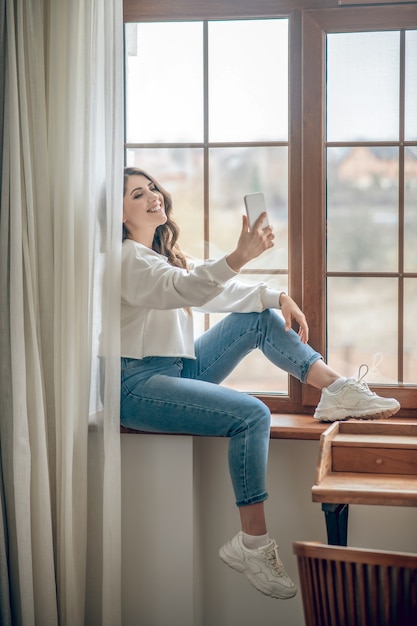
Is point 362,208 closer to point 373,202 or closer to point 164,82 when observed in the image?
point 373,202

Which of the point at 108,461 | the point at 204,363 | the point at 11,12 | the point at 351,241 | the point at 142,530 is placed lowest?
the point at 142,530

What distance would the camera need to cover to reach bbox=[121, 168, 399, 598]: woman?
233 centimetres

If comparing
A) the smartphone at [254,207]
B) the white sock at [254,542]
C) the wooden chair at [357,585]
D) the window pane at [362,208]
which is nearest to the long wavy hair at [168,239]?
the smartphone at [254,207]

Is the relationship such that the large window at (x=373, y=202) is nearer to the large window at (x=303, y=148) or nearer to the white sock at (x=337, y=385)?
→ the large window at (x=303, y=148)

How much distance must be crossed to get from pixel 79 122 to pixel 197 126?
0.49 metres

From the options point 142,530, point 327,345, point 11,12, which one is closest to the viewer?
point 11,12

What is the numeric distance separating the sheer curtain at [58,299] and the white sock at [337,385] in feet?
2.13

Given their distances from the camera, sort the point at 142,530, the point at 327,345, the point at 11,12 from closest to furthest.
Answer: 1. the point at 11,12
2. the point at 142,530
3. the point at 327,345

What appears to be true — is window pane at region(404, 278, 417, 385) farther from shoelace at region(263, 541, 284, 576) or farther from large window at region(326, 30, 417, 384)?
shoelace at region(263, 541, 284, 576)

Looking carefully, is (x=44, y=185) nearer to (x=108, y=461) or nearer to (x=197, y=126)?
(x=197, y=126)

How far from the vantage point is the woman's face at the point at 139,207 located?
8.39 feet

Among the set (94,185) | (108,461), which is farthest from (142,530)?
(94,185)

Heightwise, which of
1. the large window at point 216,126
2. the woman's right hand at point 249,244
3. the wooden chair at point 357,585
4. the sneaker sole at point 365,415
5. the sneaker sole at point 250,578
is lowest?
the sneaker sole at point 250,578

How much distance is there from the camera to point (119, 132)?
7.86 feet
